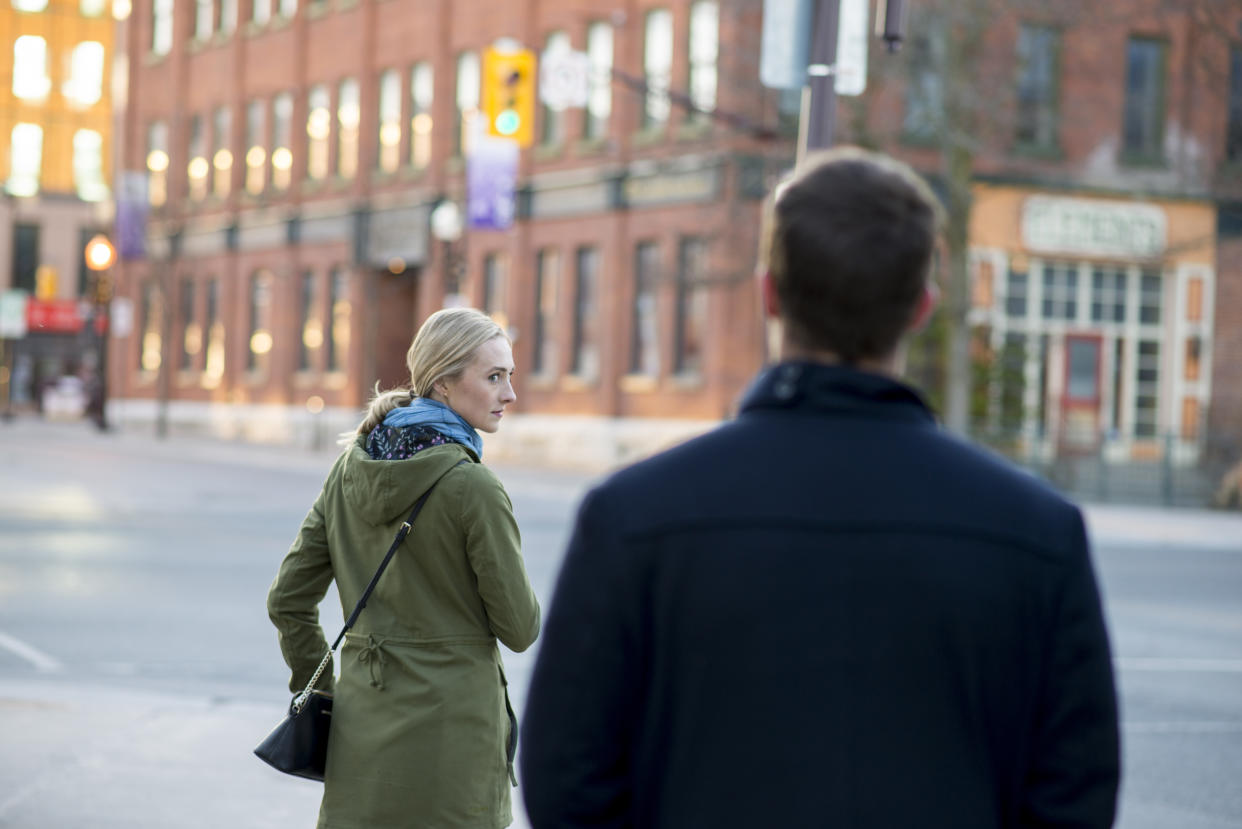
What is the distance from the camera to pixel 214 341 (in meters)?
47.5

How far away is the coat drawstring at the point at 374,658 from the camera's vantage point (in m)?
3.81

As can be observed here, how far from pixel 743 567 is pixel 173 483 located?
23850 mm

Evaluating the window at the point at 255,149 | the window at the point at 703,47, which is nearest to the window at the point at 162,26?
the window at the point at 255,149

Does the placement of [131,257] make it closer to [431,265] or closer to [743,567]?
[431,265]

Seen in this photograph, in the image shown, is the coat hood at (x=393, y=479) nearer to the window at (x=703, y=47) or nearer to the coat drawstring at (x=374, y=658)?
the coat drawstring at (x=374, y=658)

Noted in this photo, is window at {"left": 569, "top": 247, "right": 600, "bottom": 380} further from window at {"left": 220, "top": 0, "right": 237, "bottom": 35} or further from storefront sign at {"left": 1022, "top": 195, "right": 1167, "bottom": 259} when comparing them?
window at {"left": 220, "top": 0, "right": 237, "bottom": 35}

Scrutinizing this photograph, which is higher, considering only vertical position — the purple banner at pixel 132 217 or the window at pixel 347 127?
the window at pixel 347 127

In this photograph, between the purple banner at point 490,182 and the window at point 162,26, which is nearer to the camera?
the purple banner at point 490,182

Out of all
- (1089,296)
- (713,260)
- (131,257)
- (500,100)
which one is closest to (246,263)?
(131,257)

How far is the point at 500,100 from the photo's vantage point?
19.8m

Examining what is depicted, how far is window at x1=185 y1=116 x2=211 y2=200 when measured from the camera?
4891 centimetres

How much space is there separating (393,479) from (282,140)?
4289cm

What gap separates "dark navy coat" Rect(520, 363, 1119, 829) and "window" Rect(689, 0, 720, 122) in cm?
2930

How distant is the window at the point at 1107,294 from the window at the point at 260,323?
70.8ft
